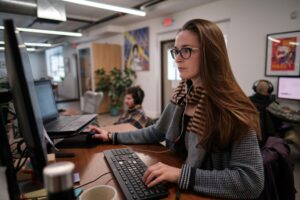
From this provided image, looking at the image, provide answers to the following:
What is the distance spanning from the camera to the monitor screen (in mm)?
3141

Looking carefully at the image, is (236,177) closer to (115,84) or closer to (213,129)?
(213,129)

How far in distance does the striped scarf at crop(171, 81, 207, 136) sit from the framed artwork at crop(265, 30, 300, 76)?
2.97m

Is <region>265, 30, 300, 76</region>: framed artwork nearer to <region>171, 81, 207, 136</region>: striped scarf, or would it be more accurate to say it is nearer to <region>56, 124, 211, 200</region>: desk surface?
<region>171, 81, 207, 136</region>: striped scarf

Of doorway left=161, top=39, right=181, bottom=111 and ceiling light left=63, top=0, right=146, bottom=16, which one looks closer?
ceiling light left=63, top=0, right=146, bottom=16

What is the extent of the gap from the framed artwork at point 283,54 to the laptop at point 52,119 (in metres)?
3.29

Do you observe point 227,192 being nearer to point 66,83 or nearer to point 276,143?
point 276,143

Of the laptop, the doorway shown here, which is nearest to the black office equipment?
the laptop

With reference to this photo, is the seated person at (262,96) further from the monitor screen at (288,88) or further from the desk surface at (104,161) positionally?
the desk surface at (104,161)

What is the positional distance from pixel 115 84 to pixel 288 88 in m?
4.28

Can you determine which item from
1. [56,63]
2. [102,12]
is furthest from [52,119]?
[56,63]

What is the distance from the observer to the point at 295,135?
2912 millimetres

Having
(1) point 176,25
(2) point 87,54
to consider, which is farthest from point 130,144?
(2) point 87,54

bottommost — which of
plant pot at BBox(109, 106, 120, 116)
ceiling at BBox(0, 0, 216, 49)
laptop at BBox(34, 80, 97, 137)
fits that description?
plant pot at BBox(109, 106, 120, 116)

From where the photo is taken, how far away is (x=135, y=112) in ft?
7.93
